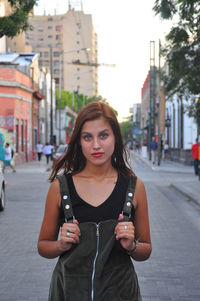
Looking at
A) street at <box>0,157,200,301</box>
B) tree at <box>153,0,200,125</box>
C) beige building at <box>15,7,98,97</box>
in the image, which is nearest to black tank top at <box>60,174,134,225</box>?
street at <box>0,157,200,301</box>

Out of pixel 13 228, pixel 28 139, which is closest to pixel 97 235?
pixel 13 228

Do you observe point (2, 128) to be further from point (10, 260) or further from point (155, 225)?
point (10, 260)

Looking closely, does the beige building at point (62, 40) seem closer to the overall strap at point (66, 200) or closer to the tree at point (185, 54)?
the tree at point (185, 54)

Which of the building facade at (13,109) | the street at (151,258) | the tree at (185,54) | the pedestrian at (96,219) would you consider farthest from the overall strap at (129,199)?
the building facade at (13,109)

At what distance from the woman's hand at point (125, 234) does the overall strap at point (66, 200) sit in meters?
0.23

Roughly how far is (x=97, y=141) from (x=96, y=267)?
0.59 meters

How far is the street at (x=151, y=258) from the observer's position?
6203 mm

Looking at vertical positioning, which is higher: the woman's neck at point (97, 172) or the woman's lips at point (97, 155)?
the woman's lips at point (97, 155)

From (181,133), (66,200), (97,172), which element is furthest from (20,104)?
(66,200)

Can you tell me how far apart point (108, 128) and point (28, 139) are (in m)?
46.6

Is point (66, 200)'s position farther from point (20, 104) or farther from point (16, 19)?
point (20, 104)

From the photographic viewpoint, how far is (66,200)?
8.85 ft

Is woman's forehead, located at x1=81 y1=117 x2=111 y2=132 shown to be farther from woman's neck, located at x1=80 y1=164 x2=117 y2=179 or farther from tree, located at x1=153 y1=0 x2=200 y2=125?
tree, located at x1=153 y1=0 x2=200 y2=125

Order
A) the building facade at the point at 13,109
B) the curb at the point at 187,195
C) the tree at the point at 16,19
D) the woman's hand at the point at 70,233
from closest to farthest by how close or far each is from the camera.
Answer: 1. the woman's hand at the point at 70,233
2. the curb at the point at 187,195
3. the tree at the point at 16,19
4. the building facade at the point at 13,109
